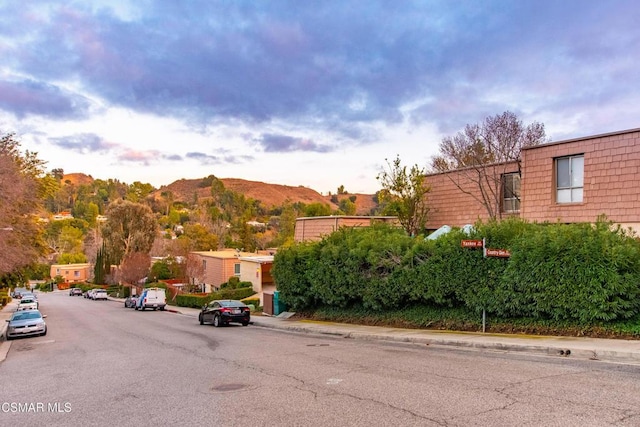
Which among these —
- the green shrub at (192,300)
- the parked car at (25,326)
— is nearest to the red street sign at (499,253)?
the parked car at (25,326)

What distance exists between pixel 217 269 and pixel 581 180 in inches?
1653

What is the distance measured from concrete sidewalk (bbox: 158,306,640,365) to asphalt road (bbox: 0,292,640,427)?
2.78ft

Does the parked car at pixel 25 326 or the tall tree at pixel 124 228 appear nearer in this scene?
the parked car at pixel 25 326

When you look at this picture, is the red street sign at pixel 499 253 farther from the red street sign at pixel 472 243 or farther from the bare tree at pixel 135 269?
the bare tree at pixel 135 269

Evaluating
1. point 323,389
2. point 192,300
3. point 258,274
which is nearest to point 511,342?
point 323,389

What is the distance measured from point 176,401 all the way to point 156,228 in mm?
83197

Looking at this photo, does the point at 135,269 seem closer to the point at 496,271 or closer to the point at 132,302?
the point at 132,302

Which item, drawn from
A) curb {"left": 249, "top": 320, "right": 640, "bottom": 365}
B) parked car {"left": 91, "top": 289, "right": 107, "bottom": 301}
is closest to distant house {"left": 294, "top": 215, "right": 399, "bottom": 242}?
curb {"left": 249, "top": 320, "right": 640, "bottom": 365}

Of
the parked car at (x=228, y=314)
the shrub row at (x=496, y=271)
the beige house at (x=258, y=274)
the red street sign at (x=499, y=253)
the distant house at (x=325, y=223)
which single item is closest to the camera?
the shrub row at (x=496, y=271)

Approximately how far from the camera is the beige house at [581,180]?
19984mm

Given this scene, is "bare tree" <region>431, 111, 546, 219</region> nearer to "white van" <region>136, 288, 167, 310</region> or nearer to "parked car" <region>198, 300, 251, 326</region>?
"parked car" <region>198, 300, 251, 326</region>

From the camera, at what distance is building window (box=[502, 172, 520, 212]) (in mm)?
26484

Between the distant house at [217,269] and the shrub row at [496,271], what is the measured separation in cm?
2999

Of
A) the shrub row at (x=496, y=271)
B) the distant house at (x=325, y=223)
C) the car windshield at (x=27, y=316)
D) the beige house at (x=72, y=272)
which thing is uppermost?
the distant house at (x=325, y=223)
